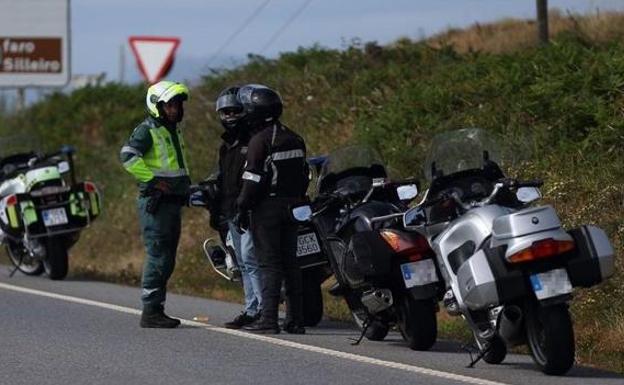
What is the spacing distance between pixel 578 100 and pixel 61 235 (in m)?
5.90

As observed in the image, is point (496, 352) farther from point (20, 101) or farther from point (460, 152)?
point (20, 101)

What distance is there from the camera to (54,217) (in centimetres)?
1955

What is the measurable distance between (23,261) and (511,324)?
398 inches

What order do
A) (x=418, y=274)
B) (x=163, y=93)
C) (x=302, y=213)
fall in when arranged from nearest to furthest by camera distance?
(x=418, y=274), (x=302, y=213), (x=163, y=93)

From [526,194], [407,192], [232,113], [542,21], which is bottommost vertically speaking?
[526,194]

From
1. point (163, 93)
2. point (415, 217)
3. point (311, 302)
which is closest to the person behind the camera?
point (415, 217)

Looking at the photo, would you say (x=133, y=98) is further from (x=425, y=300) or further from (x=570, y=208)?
(x=425, y=300)

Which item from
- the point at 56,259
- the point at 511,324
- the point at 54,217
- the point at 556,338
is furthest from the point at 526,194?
the point at 54,217

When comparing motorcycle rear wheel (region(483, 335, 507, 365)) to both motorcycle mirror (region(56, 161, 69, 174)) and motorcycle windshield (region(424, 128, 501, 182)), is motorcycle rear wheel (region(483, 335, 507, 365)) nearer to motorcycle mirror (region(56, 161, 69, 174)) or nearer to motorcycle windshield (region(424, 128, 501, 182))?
motorcycle windshield (region(424, 128, 501, 182))

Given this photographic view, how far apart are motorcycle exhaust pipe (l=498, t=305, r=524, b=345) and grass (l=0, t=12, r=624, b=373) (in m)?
0.96

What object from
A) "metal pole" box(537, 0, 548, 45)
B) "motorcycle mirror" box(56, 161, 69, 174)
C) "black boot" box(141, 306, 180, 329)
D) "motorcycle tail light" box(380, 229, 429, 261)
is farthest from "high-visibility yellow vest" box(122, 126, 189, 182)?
"metal pole" box(537, 0, 548, 45)

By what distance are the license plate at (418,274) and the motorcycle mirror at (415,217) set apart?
0.30 meters

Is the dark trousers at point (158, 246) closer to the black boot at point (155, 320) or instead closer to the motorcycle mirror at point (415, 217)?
the black boot at point (155, 320)

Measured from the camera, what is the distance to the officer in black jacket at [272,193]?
1331 centimetres
